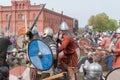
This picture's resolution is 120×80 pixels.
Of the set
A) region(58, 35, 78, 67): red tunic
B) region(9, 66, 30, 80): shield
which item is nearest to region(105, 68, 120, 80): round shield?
region(58, 35, 78, 67): red tunic

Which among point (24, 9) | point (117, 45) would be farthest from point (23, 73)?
point (24, 9)

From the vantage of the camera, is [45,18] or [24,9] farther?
[24,9]

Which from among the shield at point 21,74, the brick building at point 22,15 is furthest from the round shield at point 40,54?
the brick building at point 22,15

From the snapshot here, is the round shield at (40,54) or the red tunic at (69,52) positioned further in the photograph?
the red tunic at (69,52)

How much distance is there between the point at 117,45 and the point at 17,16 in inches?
2586

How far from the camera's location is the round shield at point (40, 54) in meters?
8.44

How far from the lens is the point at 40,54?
852 cm

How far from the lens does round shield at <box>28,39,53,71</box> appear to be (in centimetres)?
844

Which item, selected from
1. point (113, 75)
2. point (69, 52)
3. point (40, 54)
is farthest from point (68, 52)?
point (113, 75)

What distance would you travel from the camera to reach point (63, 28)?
29.3 feet

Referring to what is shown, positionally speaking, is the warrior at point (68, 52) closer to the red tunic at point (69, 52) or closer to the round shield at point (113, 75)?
the red tunic at point (69, 52)

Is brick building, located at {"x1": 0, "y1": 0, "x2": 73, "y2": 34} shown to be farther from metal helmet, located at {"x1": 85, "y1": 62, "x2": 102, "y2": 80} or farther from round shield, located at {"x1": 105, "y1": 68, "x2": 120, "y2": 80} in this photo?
metal helmet, located at {"x1": 85, "y1": 62, "x2": 102, "y2": 80}

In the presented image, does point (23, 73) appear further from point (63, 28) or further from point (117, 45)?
point (117, 45)

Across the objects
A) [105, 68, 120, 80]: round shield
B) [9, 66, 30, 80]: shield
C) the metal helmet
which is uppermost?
the metal helmet
